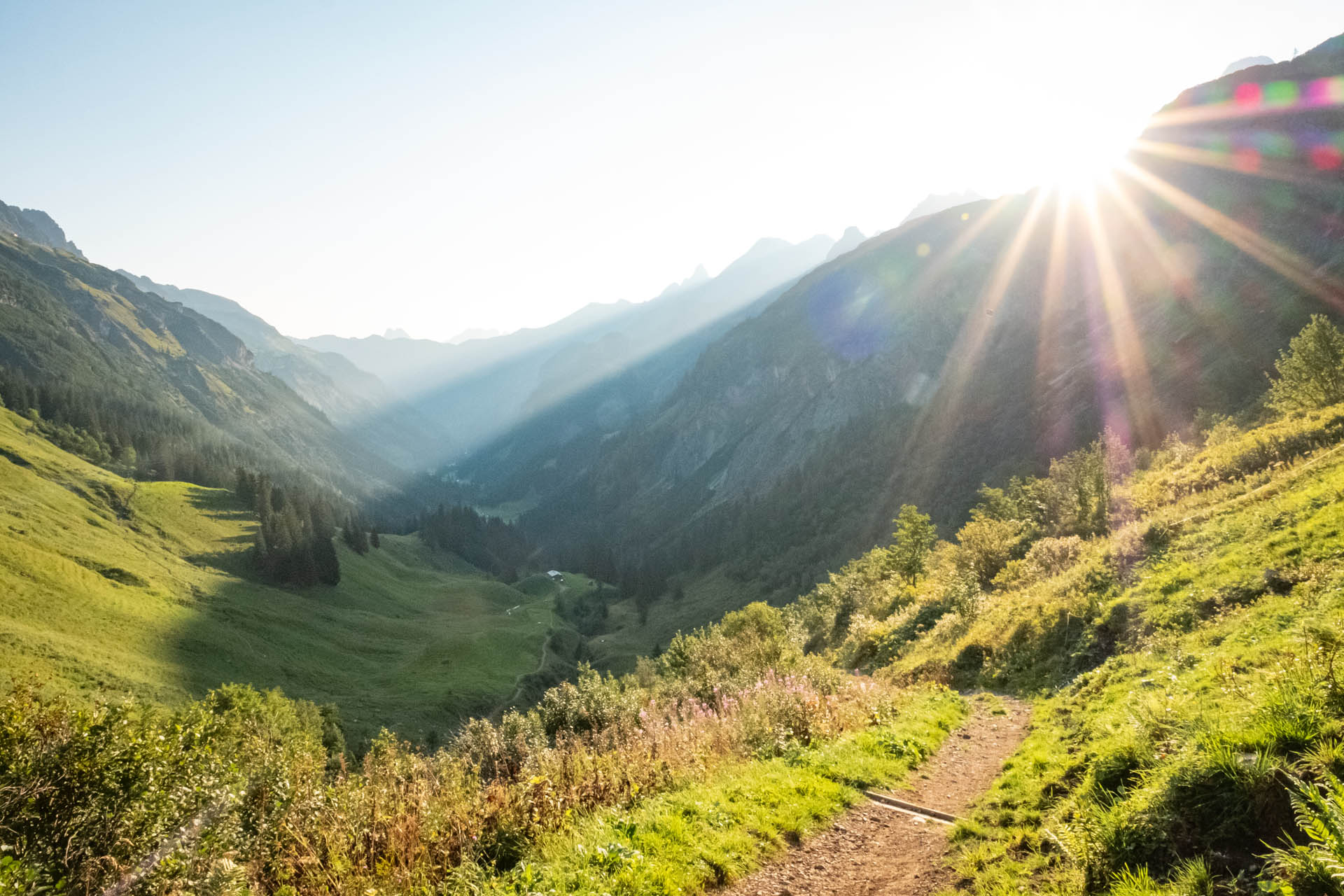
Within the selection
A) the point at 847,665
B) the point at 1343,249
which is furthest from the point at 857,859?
the point at 1343,249

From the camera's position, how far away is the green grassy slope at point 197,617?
208 feet

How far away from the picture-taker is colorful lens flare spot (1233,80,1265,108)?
144m

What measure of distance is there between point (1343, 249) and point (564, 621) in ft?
533

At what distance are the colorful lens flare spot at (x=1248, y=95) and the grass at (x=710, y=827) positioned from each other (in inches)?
8272

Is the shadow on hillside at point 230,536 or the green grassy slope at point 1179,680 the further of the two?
the shadow on hillside at point 230,536

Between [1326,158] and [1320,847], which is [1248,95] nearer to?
[1326,158]

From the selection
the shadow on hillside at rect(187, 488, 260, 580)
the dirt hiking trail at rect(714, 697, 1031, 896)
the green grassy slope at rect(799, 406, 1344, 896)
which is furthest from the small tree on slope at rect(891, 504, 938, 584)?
the shadow on hillside at rect(187, 488, 260, 580)

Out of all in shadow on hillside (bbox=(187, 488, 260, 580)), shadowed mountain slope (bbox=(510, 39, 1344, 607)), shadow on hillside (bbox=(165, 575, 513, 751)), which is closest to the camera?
shadow on hillside (bbox=(165, 575, 513, 751))

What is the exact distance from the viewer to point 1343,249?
98.4 m

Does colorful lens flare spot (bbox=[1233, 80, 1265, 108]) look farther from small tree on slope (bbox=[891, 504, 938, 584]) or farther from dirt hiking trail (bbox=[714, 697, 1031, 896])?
dirt hiking trail (bbox=[714, 697, 1031, 896])

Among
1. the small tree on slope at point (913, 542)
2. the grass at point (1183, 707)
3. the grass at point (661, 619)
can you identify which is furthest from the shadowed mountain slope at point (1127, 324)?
the grass at point (1183, 707)

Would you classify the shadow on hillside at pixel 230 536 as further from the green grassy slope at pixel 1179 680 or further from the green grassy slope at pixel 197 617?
the green grassy slope at pixel 1179 680

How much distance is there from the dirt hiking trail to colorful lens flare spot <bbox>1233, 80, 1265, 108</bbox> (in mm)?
208243

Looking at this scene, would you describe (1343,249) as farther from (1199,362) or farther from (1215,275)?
(1199,362)
